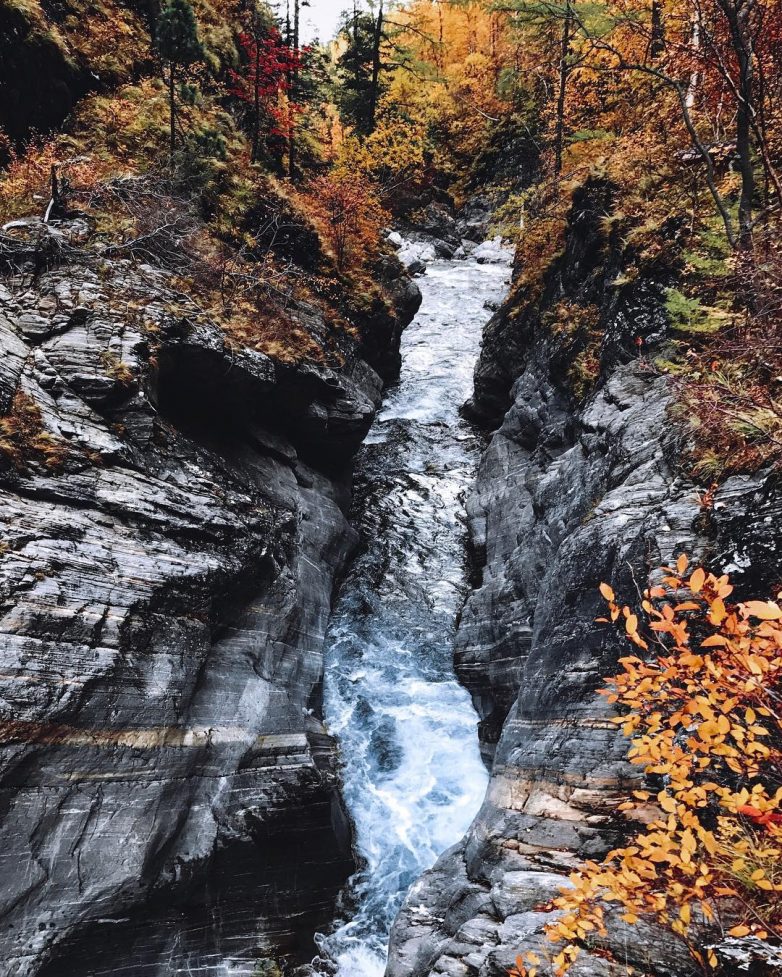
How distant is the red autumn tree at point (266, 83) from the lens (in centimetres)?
1719

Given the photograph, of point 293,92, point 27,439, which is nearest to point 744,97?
point 27,439

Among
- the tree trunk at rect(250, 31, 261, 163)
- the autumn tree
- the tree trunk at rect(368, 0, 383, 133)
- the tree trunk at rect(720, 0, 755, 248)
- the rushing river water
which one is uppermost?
the tree trunk at rect(368, 0, 383, 133)

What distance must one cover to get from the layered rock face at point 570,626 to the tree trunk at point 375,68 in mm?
25637

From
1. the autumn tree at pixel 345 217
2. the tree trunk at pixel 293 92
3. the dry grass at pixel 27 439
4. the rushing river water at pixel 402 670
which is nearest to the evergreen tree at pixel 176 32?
the autumn tree at pixel 345 217

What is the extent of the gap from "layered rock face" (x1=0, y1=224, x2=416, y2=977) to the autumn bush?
5.02m

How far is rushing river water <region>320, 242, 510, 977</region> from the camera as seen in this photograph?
952 centimetres

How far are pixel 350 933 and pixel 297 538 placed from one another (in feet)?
25.5

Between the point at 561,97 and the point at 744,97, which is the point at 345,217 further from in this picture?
the point at 744,97

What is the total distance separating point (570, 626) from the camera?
7.99 metres

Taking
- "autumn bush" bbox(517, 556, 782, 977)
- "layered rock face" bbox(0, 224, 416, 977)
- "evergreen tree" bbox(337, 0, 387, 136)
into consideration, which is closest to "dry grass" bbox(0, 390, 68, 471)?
"layered rock face" bbox(0, 224, 416, 977)

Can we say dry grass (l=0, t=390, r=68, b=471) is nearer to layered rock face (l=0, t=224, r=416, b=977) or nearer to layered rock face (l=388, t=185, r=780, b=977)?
layered rock face (l=0, t=224, r=416, b=977)

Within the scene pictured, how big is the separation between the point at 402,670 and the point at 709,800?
8.63 meters

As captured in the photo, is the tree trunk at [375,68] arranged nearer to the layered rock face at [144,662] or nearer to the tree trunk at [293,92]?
the tree trunk at [293,92]

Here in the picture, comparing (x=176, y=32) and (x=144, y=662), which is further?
(x=176, y=32)
